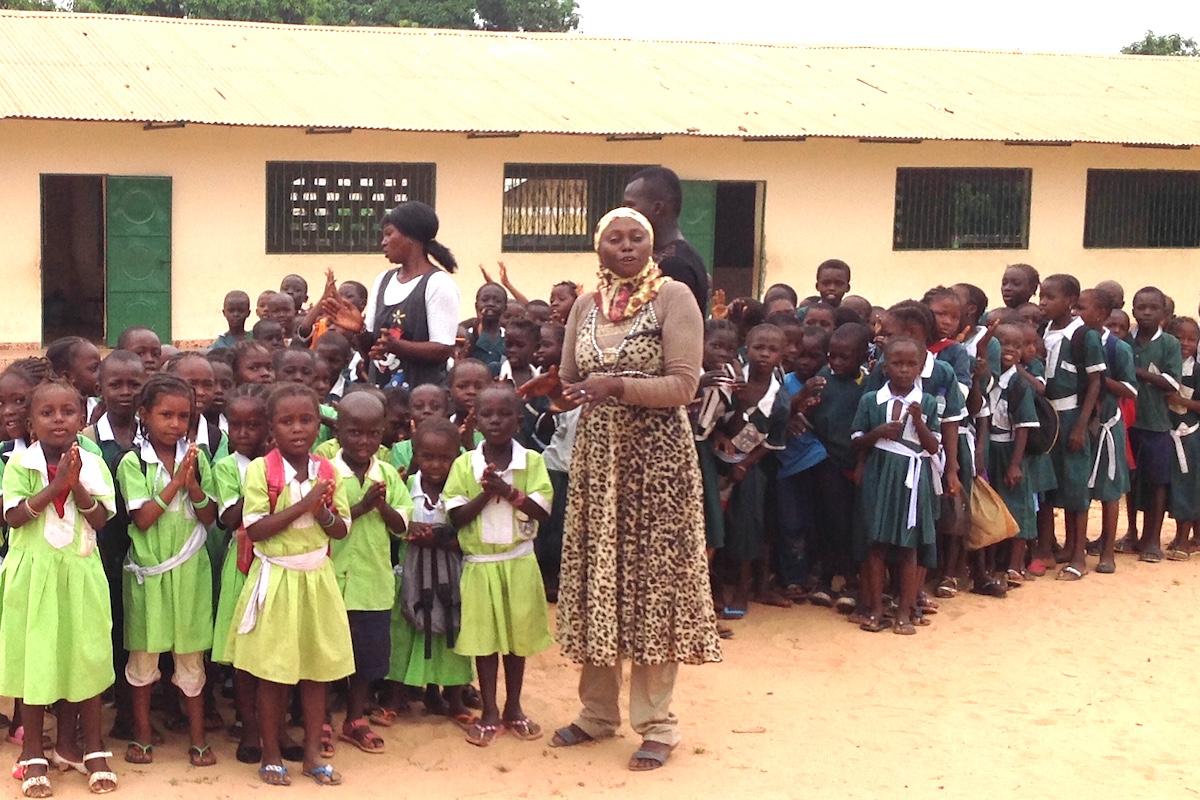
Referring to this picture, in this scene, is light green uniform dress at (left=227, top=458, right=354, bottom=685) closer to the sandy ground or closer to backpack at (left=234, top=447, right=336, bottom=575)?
backpack at (left=234, top=447, right=336, bottom=575)

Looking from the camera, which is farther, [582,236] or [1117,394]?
[582,236]

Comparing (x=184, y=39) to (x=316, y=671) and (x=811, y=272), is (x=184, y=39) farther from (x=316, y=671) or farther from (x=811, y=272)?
(x=316, y=671)

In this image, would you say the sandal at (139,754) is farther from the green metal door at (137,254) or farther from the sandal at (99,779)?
the green metal door at (137,254)

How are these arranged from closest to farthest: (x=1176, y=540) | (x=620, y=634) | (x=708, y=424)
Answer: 1. (x=620, y=634)
2. (x=708, y=424)
3. (x=1176, y=540)

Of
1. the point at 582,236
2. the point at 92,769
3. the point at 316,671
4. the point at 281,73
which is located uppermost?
the point at 281,73

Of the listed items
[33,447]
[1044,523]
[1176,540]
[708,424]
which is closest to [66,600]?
[33,447]

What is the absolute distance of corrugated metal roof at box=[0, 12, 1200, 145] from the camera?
13.4m

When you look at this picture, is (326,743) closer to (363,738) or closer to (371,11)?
(363,738)

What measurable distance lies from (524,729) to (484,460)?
92 cm

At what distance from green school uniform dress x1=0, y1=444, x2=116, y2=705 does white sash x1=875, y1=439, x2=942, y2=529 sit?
3233mm

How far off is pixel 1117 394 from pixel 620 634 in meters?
3.77

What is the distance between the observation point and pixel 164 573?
4.57m

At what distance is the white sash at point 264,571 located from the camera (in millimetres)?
4418

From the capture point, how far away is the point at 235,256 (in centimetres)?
1392
